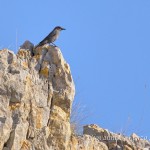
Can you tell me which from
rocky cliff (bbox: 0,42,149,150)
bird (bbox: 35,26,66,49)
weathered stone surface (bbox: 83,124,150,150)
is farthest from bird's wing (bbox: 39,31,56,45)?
weathered stone surface (bbox: 83,124,150,150)

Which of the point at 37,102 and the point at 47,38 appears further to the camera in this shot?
the point at 47,38

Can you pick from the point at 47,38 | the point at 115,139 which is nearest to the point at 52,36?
the point at 47,38

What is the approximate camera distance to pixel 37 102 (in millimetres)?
10055

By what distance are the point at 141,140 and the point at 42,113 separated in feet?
11.5

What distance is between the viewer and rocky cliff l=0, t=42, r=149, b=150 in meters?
9.32

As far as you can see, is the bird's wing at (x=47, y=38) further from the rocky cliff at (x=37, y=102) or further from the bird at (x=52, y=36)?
the rocky cliff at (x=37, y=102)

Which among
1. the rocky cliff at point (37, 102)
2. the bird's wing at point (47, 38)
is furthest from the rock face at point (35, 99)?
the bird's wing at point (47, 38)

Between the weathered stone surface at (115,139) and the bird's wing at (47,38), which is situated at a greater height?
the bird's wing at (47,38)

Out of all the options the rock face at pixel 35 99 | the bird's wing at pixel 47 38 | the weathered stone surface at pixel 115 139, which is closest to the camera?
the rock face at pixel 35 99

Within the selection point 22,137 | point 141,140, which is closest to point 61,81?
point 22,137

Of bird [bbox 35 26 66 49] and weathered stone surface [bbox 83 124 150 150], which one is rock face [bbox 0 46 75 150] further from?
weathered stone surface [bbox 83 124 150 150]

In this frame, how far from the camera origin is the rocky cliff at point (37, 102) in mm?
9320

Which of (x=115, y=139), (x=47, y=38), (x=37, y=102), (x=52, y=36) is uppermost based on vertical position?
(x=52, y=36)

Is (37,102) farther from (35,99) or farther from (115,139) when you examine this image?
(115,139)
